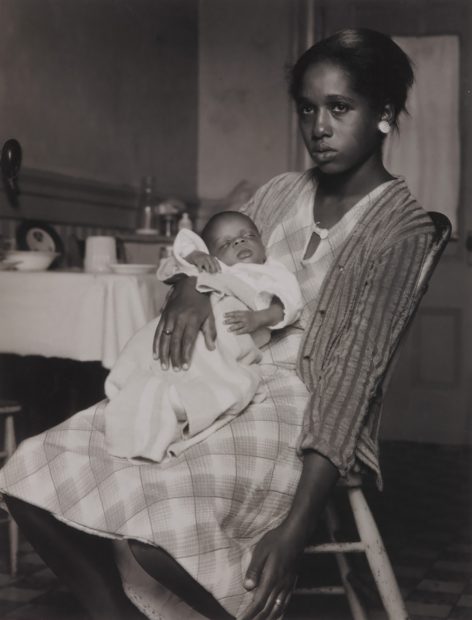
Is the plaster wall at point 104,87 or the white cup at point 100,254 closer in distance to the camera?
the white cup at point 100,254

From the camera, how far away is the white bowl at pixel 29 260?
2941 millimetres

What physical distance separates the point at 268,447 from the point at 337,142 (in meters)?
0.64

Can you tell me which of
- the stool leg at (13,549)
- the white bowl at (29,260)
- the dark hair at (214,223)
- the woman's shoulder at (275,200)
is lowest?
the stool leg at (13,549)

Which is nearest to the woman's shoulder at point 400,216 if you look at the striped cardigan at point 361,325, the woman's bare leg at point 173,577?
the striped cardigan at point 361,325

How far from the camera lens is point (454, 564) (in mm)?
2787

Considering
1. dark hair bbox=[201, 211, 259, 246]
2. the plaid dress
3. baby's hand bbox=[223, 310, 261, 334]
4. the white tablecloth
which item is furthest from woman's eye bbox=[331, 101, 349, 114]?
the white tablecloth

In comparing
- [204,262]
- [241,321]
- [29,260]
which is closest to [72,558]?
[241,321]

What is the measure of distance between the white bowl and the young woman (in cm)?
132

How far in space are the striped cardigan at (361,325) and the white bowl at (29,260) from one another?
1.51 metres

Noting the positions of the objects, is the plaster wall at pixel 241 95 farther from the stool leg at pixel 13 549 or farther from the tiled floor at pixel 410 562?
the stool leg at pixel 13 549

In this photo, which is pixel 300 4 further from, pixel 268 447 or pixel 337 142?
pixel 268 447

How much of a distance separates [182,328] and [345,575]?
0.70 metres

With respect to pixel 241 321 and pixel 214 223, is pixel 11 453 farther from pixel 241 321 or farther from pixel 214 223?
pixel 241 321

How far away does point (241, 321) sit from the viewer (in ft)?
5.45
